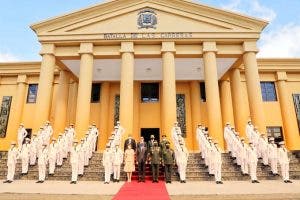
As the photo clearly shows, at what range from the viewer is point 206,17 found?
1808 cm

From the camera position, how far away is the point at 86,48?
1758 centimetres

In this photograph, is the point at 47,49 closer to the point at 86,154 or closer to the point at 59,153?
the point at 59,153

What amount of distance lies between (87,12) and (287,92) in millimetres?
16494

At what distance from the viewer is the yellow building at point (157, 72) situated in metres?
16.8

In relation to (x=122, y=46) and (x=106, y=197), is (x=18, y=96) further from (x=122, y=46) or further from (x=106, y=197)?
(x=106, y=197)

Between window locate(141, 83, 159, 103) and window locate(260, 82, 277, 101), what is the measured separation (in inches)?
336

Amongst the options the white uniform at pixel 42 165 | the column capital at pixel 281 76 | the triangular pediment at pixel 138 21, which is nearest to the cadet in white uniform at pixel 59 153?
the white uniform at pixel 42 165

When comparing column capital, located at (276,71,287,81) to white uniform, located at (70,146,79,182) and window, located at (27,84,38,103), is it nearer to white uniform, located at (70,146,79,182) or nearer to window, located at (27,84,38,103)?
white uniform, located at (70,146,79,182)

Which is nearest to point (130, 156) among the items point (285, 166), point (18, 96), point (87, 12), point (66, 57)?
point (285, 166)

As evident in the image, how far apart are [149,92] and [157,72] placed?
82.3 inches

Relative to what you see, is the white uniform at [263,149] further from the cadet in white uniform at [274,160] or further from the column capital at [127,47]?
the column capital at [127,47]

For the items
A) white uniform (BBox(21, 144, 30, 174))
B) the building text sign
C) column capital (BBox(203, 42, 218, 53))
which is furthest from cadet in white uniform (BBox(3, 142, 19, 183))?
column capital (BBox(203, 42, 218, 53))

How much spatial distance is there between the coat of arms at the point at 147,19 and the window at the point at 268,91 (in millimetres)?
10484

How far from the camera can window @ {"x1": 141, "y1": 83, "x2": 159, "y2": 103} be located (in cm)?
2195
